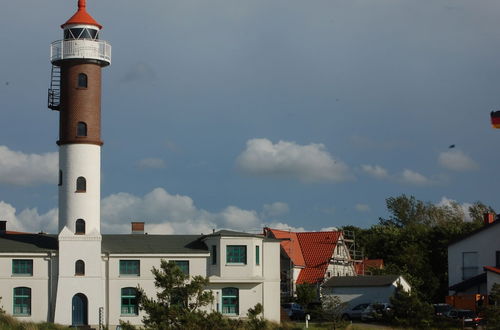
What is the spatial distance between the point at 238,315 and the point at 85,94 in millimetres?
16196

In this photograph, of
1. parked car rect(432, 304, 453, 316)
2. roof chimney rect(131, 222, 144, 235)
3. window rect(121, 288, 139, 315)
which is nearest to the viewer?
parked car rect(432, 304, 453, 316)

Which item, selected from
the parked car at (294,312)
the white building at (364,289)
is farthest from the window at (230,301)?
the white building at (364,289)

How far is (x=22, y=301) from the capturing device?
60938 millimetres

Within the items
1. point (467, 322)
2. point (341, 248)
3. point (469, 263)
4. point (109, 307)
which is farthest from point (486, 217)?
point (109, 307)

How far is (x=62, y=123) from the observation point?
203 feet

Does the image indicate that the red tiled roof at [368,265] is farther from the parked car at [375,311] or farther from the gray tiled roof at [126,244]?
the gray tiled roof at [126,244]

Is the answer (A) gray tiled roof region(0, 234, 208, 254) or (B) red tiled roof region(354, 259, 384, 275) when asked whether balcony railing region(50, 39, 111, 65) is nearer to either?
(A) gray tiled roof region(0, 234, 208, 254)

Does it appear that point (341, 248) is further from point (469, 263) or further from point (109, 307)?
point (109, 307)

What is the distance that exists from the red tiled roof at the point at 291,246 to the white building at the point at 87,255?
59.0 ft

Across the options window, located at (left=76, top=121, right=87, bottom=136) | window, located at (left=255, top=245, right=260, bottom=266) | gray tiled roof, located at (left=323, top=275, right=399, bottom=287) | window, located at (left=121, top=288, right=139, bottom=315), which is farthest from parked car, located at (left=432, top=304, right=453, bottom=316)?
window, located at (left=76, top=121, right=87, bottom=136)

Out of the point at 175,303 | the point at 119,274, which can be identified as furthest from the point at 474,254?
the point at 175,303

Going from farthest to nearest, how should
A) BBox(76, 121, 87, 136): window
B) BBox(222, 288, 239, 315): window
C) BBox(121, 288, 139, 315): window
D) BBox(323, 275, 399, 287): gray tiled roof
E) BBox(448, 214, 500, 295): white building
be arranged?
BBox(448, 214, 500, 295): white building, BBox(323, 275, 399, 287): gray tiled roof, BBox(222, 288, 239, 315): window, BBox(76, 121, 87, 136): window, BBox(121, 288, 139, 315): window

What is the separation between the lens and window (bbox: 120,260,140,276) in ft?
204

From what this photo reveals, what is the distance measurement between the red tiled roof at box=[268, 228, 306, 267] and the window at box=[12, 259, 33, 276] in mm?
25012
